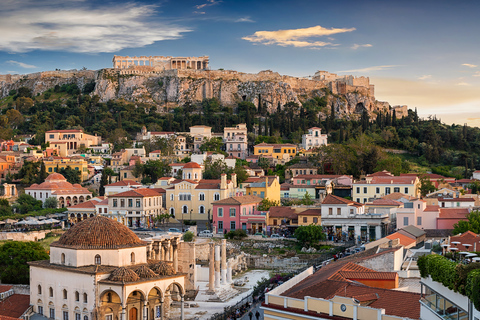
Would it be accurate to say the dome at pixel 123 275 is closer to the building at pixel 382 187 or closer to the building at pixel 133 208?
the building at pixel 133 208

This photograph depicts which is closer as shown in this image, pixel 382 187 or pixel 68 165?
pixel 382 187

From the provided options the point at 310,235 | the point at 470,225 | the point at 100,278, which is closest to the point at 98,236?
the point at 100,278

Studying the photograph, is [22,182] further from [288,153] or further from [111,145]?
[288,153]

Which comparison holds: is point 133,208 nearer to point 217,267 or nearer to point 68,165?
point 217,267

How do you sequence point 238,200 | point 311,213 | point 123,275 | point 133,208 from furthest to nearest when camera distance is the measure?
point 133,208 → point 238,200 → point 311,213 → point 123,275

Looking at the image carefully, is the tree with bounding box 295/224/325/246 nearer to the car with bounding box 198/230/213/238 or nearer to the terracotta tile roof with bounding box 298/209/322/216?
the terracotta tile roof with bounding box 298/209/322/216

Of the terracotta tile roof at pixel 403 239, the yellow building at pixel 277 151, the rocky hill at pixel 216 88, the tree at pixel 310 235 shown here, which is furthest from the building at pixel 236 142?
the terracotta tile roof at pixel 403 239

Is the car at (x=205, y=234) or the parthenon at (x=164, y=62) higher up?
the parthenon at (x=164, y=62)

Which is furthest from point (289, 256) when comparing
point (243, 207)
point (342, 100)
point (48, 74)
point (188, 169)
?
point (48, 74)
